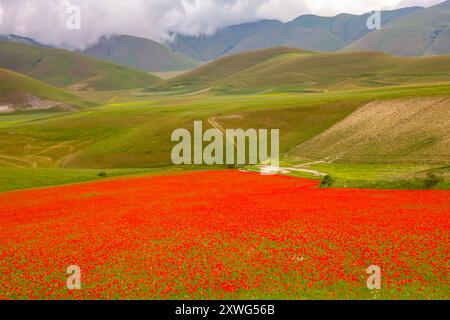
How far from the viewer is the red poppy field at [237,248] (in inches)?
666

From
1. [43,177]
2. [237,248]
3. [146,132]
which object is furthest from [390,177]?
[146,132]

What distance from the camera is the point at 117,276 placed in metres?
18.8

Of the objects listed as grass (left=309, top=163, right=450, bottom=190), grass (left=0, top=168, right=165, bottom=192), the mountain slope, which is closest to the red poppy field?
grass (left=309, top=163, right=450, bottom=190)

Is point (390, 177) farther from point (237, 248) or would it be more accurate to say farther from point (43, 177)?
point (43, 177)

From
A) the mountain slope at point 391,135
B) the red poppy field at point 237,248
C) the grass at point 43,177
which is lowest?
the red poppy field at point 237,248

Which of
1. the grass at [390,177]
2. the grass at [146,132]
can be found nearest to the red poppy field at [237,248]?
the grass at [390,177]

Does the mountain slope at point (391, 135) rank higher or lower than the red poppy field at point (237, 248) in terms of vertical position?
higher

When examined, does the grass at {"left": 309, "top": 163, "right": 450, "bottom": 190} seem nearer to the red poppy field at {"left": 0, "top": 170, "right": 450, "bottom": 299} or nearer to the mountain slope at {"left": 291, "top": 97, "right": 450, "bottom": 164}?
the red poppy field at {"left": 0, "top": 170, "right": 450, "bottom": 299}

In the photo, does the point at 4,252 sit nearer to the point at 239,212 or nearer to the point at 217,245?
the point at 217,245

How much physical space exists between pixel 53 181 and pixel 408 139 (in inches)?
2671

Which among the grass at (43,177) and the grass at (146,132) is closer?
the grass at (43,177)

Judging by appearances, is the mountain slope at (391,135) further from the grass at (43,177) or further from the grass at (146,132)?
the grass at (43,177)

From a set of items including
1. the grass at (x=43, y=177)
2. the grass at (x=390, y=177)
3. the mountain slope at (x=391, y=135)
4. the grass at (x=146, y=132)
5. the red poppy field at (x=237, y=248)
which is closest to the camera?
the red poppy field at (x=237, y=248)
